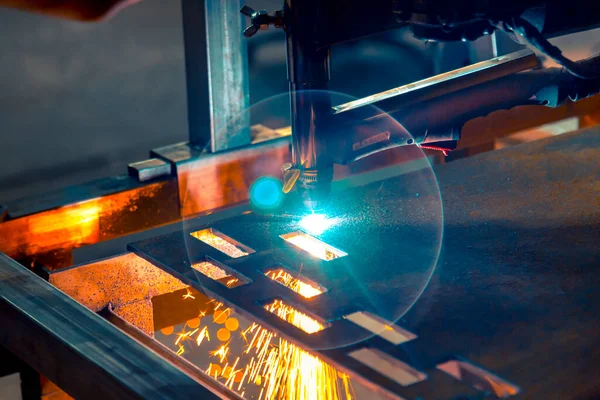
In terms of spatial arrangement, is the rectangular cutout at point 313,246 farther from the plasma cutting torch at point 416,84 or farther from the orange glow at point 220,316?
the orange glow at point 220,316

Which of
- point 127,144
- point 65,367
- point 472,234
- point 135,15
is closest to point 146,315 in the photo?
point 65,367

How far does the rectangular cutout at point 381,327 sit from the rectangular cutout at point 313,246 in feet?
0.53

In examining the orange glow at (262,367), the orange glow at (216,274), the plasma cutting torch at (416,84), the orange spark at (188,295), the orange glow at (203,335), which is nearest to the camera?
the plasma cutting torch at (416,84)

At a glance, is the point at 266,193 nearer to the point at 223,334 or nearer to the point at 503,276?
the point at 503,276

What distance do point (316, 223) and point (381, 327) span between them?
12.2 inches

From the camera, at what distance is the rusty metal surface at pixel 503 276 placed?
0.82 meters

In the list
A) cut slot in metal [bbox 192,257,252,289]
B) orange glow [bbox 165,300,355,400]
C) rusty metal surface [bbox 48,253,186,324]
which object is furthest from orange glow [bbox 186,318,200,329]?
cut slot in metal [bbox 192,257,252,289]

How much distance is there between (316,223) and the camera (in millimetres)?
1173

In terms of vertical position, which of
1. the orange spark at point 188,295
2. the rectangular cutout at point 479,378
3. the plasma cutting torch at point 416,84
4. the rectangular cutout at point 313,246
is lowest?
the orange spark at point 188,295

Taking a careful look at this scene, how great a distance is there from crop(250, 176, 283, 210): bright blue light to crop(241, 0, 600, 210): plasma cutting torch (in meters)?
0.08

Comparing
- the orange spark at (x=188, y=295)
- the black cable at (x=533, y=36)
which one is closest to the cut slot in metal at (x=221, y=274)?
the orange spark at (x=188, y=295)

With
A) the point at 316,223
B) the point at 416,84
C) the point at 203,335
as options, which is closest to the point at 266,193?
the point at 316,223

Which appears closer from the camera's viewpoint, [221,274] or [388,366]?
[388,366]

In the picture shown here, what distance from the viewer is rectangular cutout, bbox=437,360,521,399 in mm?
778
